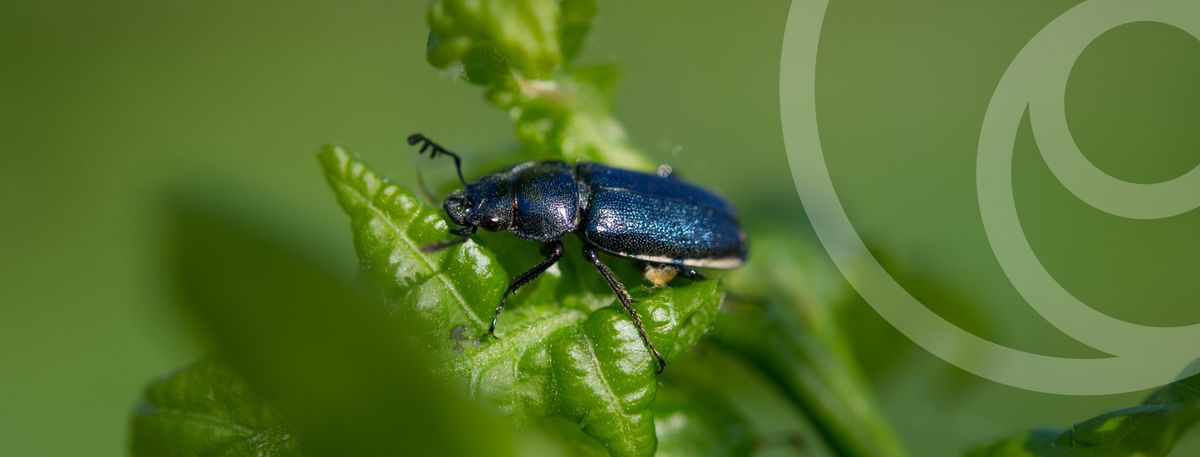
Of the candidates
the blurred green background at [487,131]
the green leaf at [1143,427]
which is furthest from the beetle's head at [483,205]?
the green leaf at [1143,427]

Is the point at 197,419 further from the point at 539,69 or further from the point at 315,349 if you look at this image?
the point at 539,69

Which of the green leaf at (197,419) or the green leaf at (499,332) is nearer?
the green leaf at (197,419)

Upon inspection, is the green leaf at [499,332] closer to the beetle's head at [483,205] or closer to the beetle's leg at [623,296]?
the beetle's leg at [623,296]

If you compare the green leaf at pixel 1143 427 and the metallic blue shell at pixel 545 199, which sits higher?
the metallic blue shell at pixel 545 199

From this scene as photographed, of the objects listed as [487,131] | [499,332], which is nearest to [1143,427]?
[499,332]

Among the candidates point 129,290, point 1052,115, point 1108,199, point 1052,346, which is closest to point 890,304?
point 1052,115
